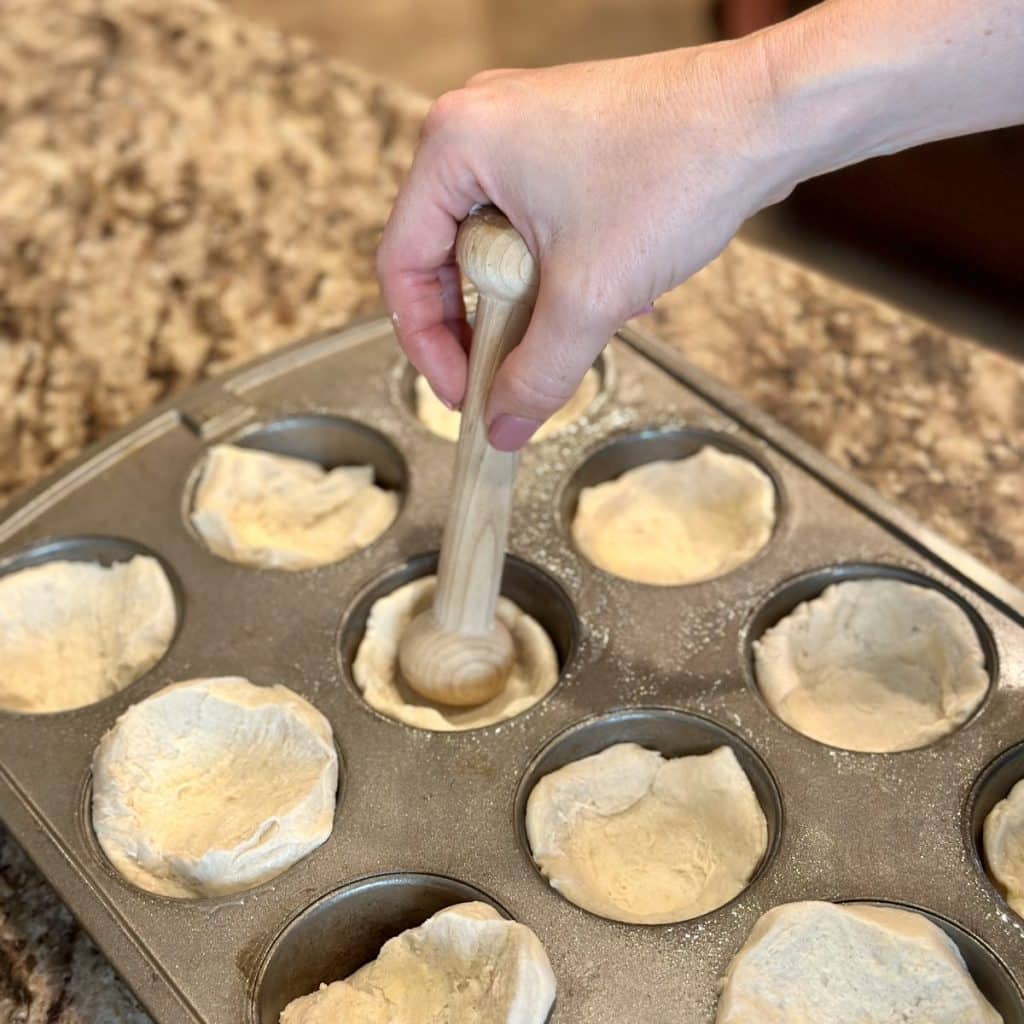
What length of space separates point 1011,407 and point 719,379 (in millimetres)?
535

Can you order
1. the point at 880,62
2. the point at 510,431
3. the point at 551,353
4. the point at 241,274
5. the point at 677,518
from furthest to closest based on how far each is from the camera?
the point at 241,274 < the point at 677,518 < the point at 510,431 < the point at 551,353 < the point at 880,62

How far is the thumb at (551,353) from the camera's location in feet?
4.52

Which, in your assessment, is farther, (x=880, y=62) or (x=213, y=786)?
(x=213, y=786)

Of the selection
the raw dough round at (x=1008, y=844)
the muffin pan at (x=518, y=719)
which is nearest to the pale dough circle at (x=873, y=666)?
the muffin pan at (x=518, y=719)

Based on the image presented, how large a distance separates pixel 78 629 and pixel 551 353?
39.1 inches

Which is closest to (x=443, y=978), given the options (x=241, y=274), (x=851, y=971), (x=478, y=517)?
(x=851, y=971)

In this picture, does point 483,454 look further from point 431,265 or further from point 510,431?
point 431,265

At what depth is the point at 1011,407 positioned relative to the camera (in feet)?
7.50

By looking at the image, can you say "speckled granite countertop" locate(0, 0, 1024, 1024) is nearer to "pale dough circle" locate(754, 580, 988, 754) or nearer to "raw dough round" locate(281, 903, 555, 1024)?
"pale dough circle" locate(754, 580, 988, 754)

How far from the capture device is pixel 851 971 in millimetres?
1435

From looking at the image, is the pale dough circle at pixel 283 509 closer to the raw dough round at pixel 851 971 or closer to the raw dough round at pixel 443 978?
the raw dough round at pixel 443 978

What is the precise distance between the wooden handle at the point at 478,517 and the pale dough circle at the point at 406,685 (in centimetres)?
3

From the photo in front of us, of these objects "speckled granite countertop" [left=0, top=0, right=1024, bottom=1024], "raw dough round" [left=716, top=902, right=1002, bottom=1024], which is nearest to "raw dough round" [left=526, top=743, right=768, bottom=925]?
"raw dough round" [left=716, top=902, right=1002, bottom=1024]

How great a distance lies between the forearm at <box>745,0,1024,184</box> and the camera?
1283 mm
